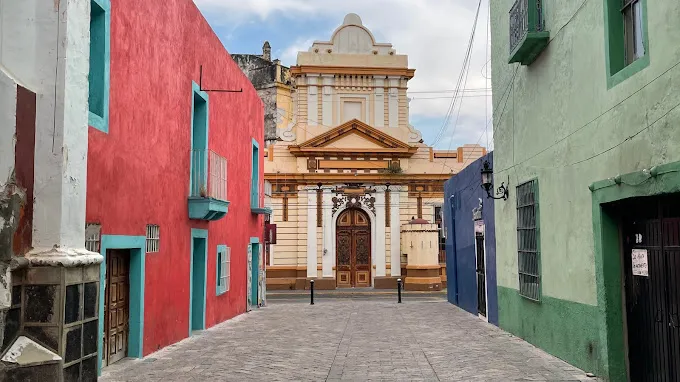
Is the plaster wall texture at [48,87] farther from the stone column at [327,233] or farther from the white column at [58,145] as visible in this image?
the stone column at [327,233]

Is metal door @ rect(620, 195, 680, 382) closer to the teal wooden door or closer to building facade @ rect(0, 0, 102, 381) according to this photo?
building facade @ rect(0, 0, 102, 381)

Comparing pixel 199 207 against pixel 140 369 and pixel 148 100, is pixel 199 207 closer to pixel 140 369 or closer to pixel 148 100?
pixel 148 100

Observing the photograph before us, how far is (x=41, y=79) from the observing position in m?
4.86

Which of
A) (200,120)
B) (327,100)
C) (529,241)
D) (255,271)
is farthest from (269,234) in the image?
(529,241)

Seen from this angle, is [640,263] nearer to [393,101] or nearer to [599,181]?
[599,181]

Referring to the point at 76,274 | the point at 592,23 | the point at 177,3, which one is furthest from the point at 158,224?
the point at 592,23

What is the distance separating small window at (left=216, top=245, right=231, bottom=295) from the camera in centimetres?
1434

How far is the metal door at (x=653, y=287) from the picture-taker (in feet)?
21.4

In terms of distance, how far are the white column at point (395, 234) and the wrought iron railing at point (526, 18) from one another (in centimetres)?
1656

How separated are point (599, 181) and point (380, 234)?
1930 cm

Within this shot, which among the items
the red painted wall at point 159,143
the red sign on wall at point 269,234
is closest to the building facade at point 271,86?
the red sign on wall at point 269,234

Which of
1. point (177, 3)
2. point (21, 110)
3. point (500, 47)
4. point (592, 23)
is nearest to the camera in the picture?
point (21, 110)

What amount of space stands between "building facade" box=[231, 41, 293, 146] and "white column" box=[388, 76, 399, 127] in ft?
27.6

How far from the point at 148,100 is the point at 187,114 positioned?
6.39 feet
